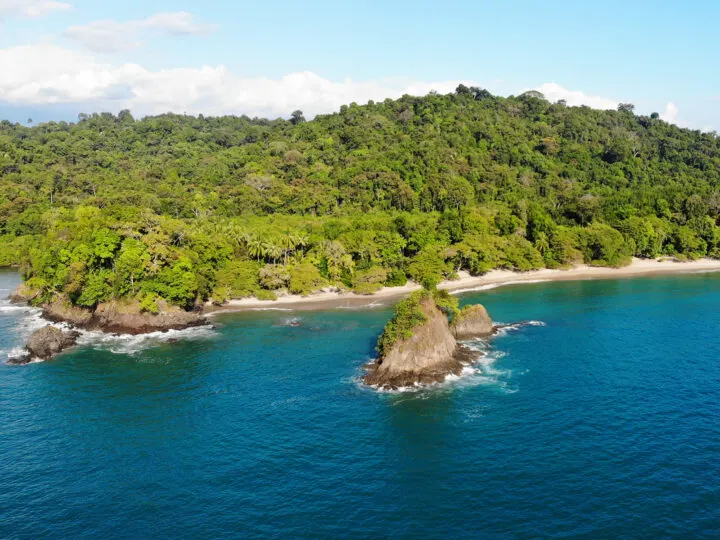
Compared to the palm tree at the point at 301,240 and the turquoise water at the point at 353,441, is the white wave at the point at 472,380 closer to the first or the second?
the turquoise water at the point at 353,441

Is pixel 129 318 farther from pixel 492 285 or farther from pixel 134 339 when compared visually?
pixel 492 285

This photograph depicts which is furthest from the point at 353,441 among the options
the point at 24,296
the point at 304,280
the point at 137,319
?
the point at 24,296

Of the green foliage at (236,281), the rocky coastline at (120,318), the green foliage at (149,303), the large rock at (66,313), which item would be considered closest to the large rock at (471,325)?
the green foliage at (236,281)

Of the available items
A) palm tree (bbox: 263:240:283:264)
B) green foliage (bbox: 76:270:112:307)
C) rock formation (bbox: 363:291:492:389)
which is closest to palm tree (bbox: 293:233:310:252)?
palm tree (bbox: 263:240:283:264)

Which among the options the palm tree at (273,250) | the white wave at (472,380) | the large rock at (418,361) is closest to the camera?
the white wave at (472,380)

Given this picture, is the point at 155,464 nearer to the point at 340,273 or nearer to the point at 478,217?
the point at 340,273
